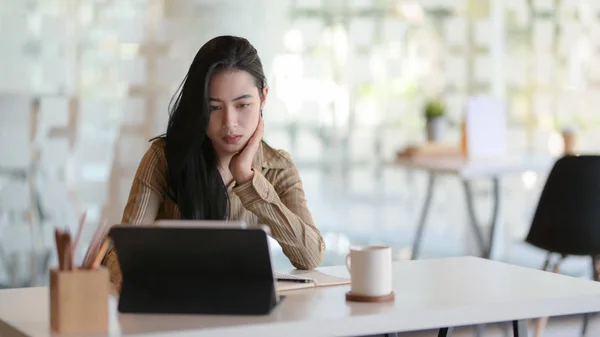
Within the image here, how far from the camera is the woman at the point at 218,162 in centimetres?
245

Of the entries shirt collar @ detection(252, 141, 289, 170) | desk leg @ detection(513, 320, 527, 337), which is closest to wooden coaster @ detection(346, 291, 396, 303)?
desk leg @ detection(513, 320, 527, 337)

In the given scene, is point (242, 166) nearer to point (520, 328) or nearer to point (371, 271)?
point (371, 271)

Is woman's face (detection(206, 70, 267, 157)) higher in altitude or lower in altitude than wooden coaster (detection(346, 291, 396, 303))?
higher

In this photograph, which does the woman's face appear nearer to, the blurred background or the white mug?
the white mug

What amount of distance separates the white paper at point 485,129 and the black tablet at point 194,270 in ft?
10.9

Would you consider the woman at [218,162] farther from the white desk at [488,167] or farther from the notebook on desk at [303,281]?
the white desk at [488,167]

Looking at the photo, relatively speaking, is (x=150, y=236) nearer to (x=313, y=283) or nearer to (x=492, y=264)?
(x=313, y=283)

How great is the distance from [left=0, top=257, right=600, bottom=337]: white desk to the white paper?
8.99ft

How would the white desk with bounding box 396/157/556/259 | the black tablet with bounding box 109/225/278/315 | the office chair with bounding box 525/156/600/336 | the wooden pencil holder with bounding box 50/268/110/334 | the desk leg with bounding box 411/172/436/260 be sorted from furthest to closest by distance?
the desk leg with bounding box 411/172/436/260
the white desk with bounding box 396/157/556/259
the office chair with bounding box 525/156/600/336
the black tablet with bounding box 109/225/278/315
the wooden pencil holder with bounding box 50/268/110/334

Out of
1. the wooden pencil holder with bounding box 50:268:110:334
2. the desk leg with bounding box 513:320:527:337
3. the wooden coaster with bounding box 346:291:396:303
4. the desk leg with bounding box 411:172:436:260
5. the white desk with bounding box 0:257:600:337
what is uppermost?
the wooden pencil holder with bounding box 50:268:110:334

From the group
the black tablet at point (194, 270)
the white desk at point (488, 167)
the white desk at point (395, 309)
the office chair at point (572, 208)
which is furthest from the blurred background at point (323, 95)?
the black tablet at point (194, 270)

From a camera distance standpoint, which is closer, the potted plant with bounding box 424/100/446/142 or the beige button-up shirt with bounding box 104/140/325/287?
the beige button-up shirt with bounding box 104/140/325/287

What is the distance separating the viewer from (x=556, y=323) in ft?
15.1

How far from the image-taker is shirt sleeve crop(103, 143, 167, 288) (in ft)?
8.11
